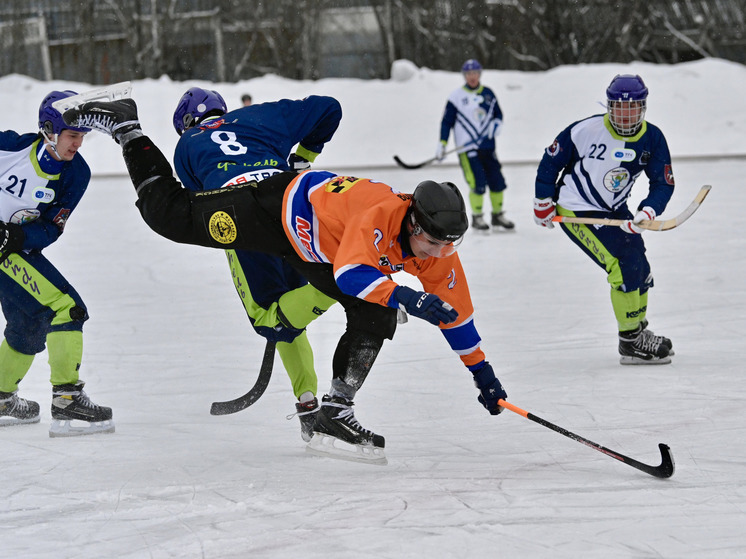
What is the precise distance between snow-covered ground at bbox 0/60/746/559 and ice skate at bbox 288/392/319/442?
83 mm

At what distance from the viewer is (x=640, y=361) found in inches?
184

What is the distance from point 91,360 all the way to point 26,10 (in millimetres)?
16666

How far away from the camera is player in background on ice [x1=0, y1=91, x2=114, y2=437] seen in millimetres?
3781

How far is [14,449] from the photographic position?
11.8ft

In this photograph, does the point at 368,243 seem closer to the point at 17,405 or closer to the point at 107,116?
the point at 107,116

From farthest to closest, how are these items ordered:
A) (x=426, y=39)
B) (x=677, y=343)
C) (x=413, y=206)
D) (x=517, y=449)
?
(x=426, y=39) < (x=677, y=343) < (x=517, y=449) < (x=413, y=206)

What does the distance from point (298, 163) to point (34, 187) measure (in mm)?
1037

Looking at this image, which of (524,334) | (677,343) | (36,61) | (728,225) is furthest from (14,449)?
(36,61)

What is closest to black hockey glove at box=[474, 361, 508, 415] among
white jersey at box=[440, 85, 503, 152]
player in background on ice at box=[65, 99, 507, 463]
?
player in background on ice at box=[65, 99, 507, 463]

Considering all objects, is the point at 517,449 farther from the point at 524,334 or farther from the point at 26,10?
the point at 26,10

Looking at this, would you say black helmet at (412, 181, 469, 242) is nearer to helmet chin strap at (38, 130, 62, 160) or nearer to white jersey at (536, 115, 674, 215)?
helmet chin strap at (38, 130, 62, 160)

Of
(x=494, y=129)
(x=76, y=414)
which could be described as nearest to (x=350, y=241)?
(x=76, y=414)

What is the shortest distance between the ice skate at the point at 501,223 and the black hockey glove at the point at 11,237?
221 inches

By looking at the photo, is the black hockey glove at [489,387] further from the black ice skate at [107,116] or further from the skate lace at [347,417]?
the black ice skate at [107,116]
